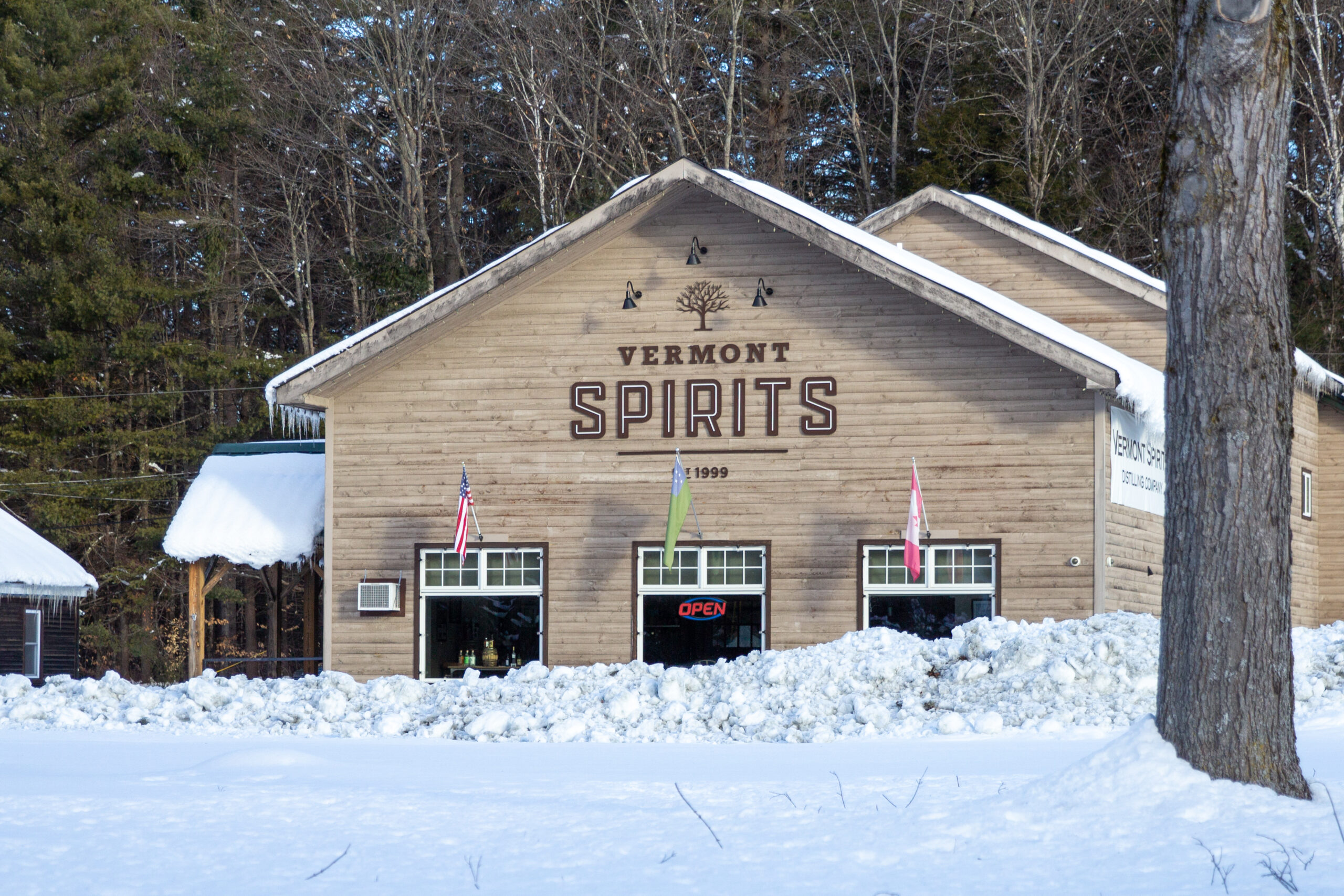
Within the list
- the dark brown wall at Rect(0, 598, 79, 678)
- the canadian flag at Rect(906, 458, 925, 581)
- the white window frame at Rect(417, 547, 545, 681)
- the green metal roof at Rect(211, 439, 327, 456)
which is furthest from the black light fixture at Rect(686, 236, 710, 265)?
the dark brown wall at Rect(0, 598, 79, 678)

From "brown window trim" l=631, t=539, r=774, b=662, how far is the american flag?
2.11m

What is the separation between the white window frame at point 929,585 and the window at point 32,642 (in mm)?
20888

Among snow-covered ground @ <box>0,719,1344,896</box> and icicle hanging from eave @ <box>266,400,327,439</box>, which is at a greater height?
icicle hanging from eave @ <box>266,400,327,439</box>

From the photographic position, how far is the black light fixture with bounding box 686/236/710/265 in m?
19.9

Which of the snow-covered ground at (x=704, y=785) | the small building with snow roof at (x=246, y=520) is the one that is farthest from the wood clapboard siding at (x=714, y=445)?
the snow-covered ground at (x=704, y=785)

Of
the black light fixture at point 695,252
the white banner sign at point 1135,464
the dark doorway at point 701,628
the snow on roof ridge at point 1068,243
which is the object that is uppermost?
the snow on roof ridge at point 1068,243

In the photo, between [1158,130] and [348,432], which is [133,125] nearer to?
[348,432]

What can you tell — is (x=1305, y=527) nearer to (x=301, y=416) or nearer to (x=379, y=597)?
(x=379, y=597)

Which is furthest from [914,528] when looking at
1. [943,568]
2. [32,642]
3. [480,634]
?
[32,642]

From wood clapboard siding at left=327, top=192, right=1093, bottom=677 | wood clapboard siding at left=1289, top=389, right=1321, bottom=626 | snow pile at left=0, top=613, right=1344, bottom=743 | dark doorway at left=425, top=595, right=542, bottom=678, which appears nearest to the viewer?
snow pile at left=0, top=613, right=1344, bottom=743

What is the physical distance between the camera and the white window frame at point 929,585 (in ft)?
61.2

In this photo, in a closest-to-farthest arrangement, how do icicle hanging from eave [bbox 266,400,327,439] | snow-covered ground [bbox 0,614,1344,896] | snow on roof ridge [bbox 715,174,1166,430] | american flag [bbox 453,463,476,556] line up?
snow-covered ground [bbox 0,614,1344,896]
snow on roof ridge [bbox 715,174,1166,430]
american flag [bbox 453,463,476,556]
icicle hanging from eave [bbox 266,400,327,439]

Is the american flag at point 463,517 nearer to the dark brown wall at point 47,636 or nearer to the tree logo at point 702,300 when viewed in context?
the tree logo at point 702,300

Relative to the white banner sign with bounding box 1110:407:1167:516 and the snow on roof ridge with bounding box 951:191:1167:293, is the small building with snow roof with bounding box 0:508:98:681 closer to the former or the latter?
the snow on roof ridge with bounding box 951:191:1167:293
